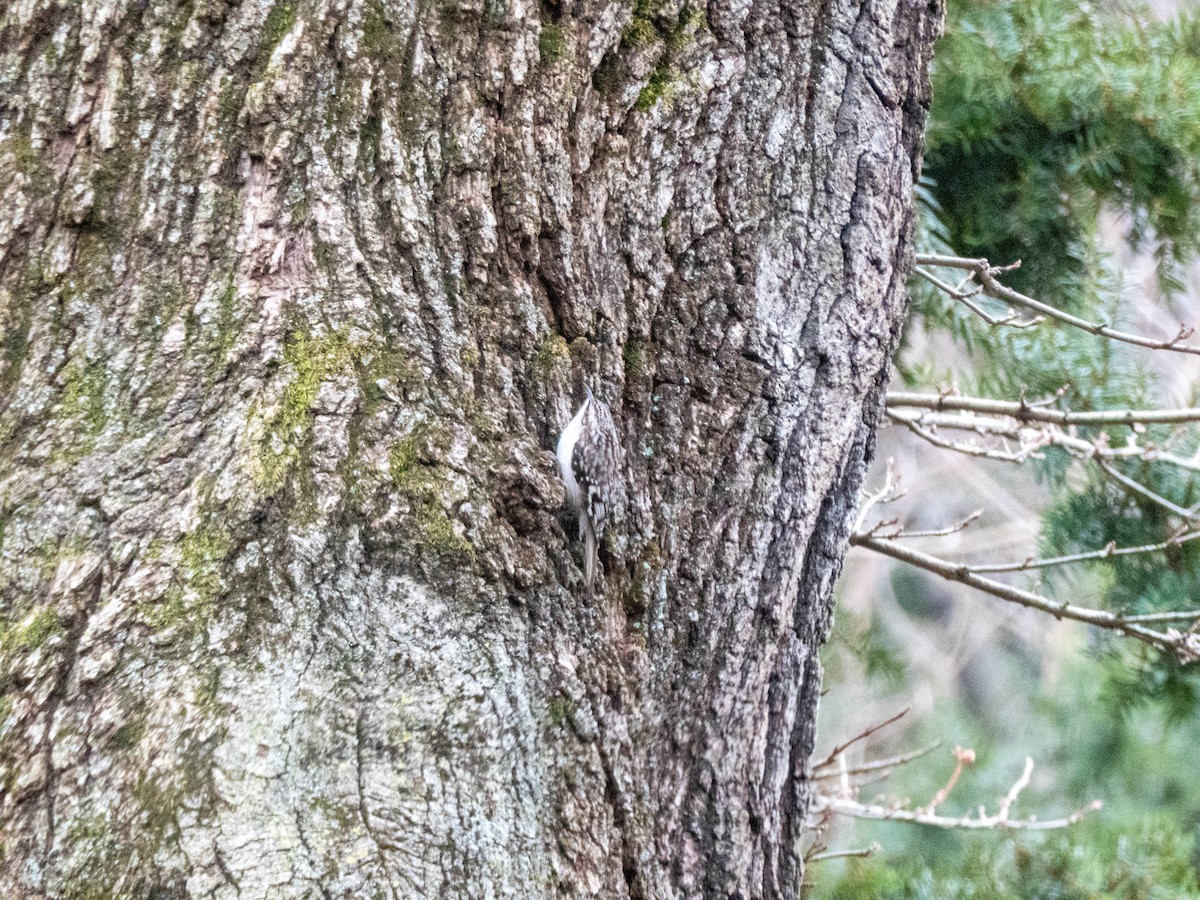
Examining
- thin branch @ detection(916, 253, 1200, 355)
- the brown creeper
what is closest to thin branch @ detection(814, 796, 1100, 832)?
thin branch @ detection(916, 253, 1200, 355)

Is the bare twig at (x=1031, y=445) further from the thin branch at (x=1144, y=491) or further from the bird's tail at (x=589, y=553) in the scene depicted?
the bird's tail at (x=589, y=553)

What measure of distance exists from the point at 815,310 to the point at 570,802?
760mm

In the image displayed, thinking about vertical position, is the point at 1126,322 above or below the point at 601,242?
below

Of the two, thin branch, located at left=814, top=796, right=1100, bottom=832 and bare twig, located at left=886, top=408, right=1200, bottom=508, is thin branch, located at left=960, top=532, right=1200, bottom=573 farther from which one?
thin branch, located at left=814, top=796, right=1100, bottom=832

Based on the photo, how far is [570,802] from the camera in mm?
1294

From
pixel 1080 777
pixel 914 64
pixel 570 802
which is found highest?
pixel 914 64

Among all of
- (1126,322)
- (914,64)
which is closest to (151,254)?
(914,64)

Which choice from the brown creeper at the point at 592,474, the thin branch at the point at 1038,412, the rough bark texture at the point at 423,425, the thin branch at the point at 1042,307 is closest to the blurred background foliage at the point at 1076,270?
the thin branch at the point at 1038,412

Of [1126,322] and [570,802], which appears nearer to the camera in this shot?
[570,802]

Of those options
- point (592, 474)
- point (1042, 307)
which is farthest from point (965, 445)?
point (592, 474)

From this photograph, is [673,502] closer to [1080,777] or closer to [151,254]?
[151,254]

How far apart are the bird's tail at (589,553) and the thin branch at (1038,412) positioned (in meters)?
0.96

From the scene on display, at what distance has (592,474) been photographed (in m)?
1.47

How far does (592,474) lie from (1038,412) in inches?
47.7
